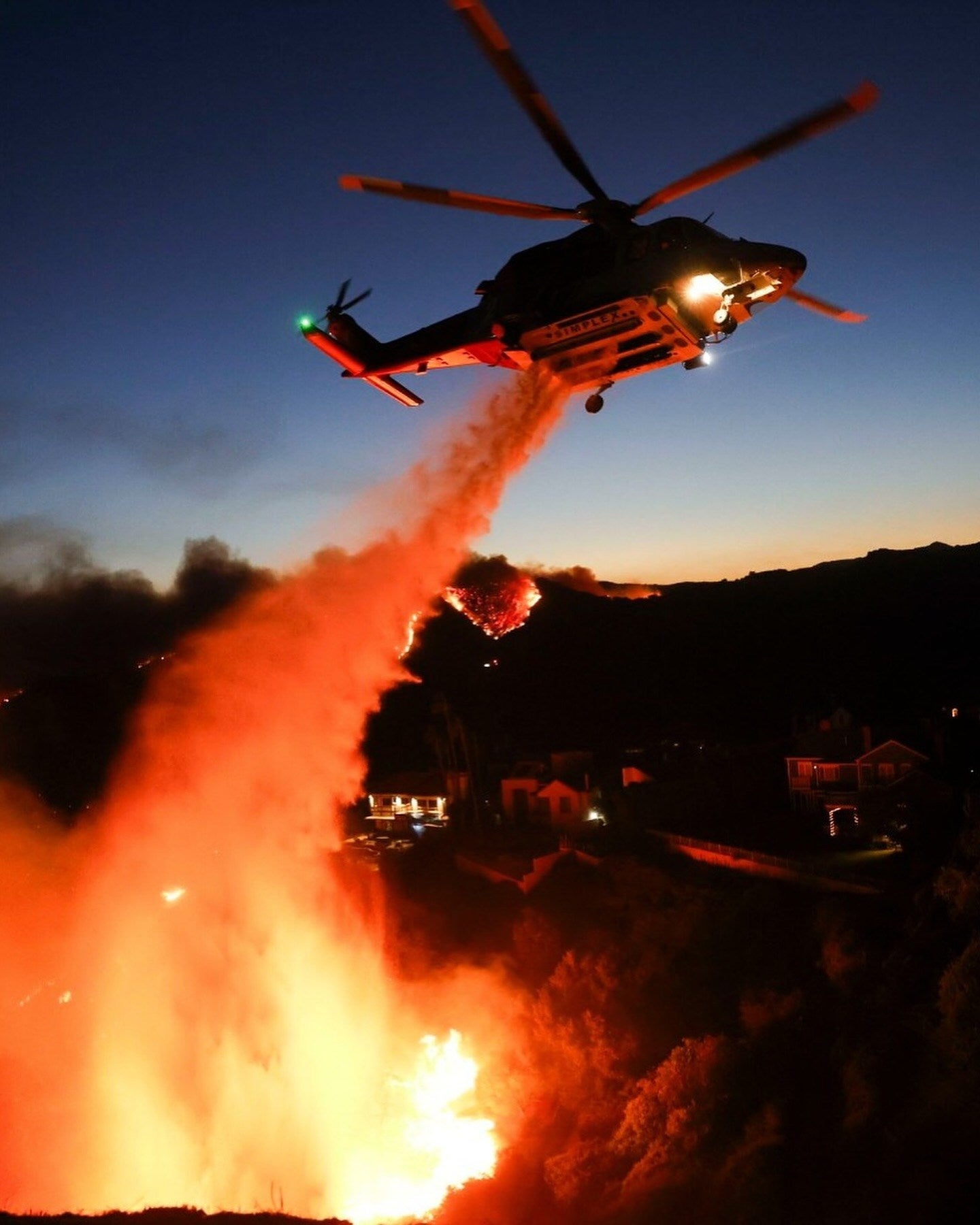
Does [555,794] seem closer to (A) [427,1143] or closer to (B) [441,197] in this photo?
(A) [427,1143]

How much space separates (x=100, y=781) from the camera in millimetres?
47312

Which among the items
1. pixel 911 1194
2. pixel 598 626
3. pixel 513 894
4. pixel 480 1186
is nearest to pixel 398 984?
pixel 513 894

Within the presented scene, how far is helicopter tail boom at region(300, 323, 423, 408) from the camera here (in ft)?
40.8

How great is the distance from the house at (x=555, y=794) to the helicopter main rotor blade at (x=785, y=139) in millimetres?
23488

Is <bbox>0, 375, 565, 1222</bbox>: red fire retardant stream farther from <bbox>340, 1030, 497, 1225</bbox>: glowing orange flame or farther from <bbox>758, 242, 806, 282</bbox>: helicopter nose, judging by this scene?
<bbox>758, 242, 806, 282</bbox>: helicopter nose

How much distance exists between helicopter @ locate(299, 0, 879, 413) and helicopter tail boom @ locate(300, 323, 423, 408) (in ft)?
5.71

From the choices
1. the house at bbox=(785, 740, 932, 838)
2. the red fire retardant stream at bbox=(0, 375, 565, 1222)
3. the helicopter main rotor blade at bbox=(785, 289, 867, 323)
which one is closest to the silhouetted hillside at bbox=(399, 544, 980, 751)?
the house at bbox=(785, 740, 932, 838)

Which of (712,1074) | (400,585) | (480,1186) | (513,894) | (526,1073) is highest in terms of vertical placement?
(400,585)

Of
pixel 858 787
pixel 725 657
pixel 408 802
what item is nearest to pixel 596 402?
pixel 858 787

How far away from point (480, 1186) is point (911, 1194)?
9476 mm

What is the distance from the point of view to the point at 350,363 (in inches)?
500

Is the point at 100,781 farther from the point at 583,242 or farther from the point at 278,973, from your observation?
the point at 583,242

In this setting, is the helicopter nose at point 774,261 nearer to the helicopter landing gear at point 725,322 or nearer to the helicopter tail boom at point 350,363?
the helicopter landing gear at point 725,322

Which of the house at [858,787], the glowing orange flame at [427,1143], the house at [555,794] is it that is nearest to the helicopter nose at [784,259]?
the house at [858,787]
